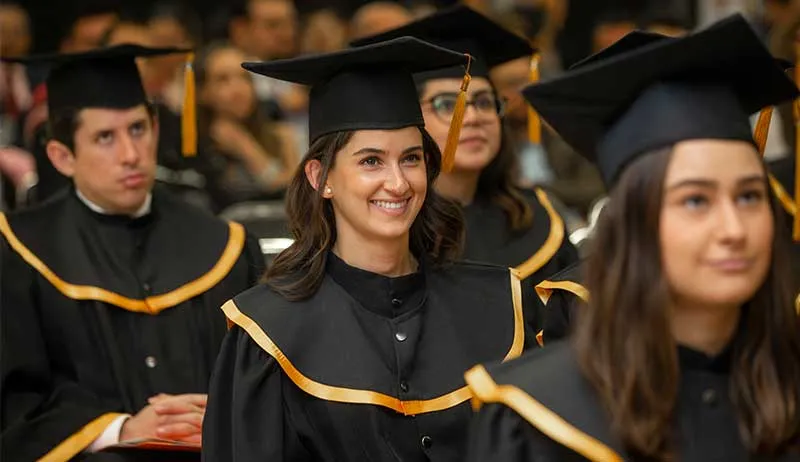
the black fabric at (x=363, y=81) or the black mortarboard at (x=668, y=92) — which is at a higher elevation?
the black mortarboard at (x=668, y=92)

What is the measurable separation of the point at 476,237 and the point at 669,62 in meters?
1.96

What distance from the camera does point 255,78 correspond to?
29.3 feet

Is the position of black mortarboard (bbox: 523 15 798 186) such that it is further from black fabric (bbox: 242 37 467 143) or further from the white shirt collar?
the white shirt collar

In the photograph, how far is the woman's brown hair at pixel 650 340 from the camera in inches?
91.9

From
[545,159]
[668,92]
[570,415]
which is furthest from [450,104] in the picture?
[545,159]

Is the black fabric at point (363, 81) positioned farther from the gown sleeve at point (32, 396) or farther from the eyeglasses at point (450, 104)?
the gown sleeve at point (32, 396)

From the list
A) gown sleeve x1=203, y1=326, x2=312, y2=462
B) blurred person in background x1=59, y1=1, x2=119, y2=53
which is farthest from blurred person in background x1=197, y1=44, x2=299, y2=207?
gown sleeve x1=203, y1=326, x2=312, y2=462

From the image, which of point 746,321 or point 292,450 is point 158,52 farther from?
point 746,321

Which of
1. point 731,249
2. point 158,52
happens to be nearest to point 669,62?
point 731,249

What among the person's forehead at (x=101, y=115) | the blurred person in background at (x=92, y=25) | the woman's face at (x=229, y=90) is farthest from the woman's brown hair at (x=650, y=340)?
the blurred person in background at (x=92, y=25)

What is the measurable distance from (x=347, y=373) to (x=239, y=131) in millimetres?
4626

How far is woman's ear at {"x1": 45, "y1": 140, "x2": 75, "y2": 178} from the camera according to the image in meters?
4.30

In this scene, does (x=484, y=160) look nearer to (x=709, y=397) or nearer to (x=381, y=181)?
(x=381, y=181)

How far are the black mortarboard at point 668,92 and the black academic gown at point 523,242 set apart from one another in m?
1.67
